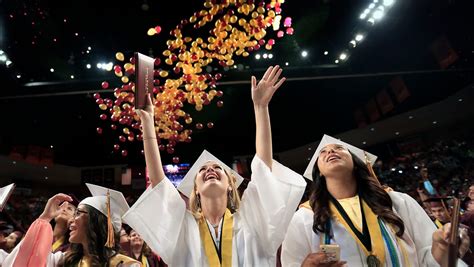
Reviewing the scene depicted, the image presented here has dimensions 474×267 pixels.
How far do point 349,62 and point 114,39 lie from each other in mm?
4943

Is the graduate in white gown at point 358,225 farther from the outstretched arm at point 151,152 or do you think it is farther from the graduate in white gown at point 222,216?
the outstretched arm at point 151,152

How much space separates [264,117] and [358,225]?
80cm

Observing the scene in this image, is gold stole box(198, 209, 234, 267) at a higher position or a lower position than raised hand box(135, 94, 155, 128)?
lower

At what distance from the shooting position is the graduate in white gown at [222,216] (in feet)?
7.18

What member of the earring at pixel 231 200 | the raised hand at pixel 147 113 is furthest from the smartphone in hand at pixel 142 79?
the earring at pixel 231 200

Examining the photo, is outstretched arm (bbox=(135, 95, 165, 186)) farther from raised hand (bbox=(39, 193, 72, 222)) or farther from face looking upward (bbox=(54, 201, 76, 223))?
face looking upward (bbox=(54, 201, 76, 223))

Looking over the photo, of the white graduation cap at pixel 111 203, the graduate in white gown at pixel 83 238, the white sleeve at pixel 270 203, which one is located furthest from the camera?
the white graduation cap at pixel 111 203

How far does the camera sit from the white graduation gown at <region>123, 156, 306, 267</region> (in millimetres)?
2178

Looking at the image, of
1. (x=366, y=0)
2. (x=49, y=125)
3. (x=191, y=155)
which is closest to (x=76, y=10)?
(x=366, y=0)

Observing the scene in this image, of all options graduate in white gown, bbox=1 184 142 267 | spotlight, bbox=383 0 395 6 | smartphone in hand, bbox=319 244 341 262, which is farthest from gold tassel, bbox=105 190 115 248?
spotlight, bbox=383 0 395 6

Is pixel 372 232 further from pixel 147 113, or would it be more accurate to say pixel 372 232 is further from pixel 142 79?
pixel 142 79

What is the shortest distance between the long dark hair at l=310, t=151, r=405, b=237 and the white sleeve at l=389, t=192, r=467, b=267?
75 millimetres

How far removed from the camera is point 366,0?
8.05 metres

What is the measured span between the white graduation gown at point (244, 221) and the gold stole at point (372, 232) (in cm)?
34
